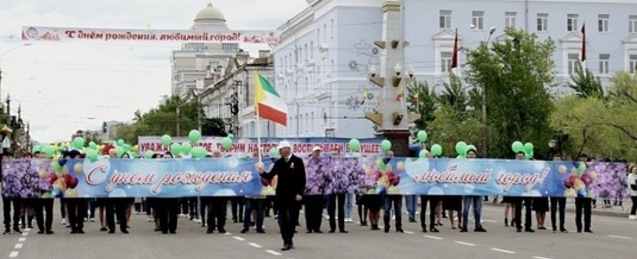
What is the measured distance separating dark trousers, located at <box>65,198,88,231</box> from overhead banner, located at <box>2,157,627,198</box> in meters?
0.27

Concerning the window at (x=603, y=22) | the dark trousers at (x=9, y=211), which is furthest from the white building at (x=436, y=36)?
the dark trousers at (x=9, y=211)

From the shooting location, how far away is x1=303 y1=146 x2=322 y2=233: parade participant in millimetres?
28328

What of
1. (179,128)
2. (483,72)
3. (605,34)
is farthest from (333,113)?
(179,128)

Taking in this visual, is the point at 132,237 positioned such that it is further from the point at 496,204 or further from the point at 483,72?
the point at 483,72

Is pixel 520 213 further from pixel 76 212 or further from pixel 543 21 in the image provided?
pixel 543 21

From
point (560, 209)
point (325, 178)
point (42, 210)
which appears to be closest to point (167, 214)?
point (42, 210)

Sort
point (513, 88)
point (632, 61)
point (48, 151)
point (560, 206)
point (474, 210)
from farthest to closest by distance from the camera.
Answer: point (632, 61), point (513, 88), point (48, 151), point (560, 206), point (474, 210)

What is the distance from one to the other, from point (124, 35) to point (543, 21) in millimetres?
43504

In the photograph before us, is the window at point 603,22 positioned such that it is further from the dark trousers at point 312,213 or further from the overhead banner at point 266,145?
the dark trousers at point 312,213

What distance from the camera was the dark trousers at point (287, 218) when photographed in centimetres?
2230

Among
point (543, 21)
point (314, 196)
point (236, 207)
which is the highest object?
point (543, 21)

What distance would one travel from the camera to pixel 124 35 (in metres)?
52.5

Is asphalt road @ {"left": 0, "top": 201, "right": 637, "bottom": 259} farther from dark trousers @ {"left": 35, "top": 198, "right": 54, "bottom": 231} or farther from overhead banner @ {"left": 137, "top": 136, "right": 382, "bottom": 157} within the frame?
overhead banner @ {"left": 137, "top": 136, "right": 382, "bottom": 157}

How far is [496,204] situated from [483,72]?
1108cm
